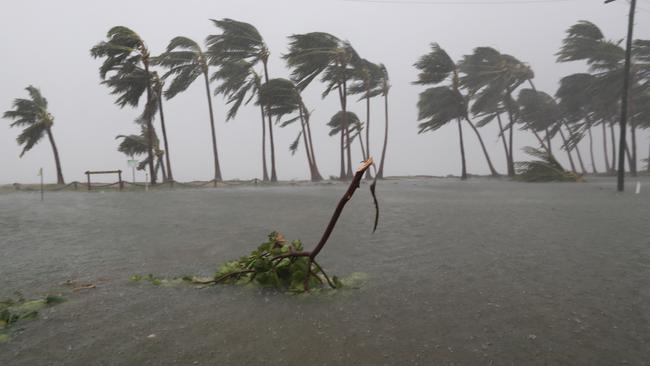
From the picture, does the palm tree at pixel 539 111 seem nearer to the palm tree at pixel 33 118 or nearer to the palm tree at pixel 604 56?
the palm tree at pixel 604 56

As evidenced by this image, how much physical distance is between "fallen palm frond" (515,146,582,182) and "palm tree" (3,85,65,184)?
2821 cm

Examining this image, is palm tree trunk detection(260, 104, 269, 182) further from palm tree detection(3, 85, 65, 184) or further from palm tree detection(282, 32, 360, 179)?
palm tree detection(3, 85, 65, 184)

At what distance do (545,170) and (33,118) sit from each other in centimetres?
3161

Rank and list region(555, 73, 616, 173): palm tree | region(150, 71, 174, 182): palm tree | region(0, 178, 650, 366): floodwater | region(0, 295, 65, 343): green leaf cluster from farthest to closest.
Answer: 1. region(555, 73, 616, 173): palm tree
2. region(150, 71, 174, 182): palm tree
3. region(0, 295, 65, 343): green leaf cluster
4. region(0, 178, 650, 366): floodwater

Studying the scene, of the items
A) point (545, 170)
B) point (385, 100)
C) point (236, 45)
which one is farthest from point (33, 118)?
point (545, 170)

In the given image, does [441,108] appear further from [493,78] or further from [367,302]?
[367,302]

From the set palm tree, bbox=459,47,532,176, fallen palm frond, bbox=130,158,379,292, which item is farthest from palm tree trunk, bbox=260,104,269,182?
fallen palm frond, bbox=130,158,379,292

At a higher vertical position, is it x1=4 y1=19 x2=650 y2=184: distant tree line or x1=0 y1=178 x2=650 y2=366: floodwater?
x1=4 y1=19 x2=650 y2=184: distant tree line

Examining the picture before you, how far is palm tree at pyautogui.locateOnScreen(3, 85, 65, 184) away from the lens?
2331 cm

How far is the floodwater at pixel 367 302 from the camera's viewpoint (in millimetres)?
1788

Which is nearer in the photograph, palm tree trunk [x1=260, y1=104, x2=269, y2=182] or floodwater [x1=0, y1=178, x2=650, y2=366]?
floodwater [x1=0, y1=178, x2=650, y2=366]

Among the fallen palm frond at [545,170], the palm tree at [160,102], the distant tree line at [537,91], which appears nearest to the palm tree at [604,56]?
the distant tree line at [537,91]

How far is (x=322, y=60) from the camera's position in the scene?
75.5ft

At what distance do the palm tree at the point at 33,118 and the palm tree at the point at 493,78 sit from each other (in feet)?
97.3
